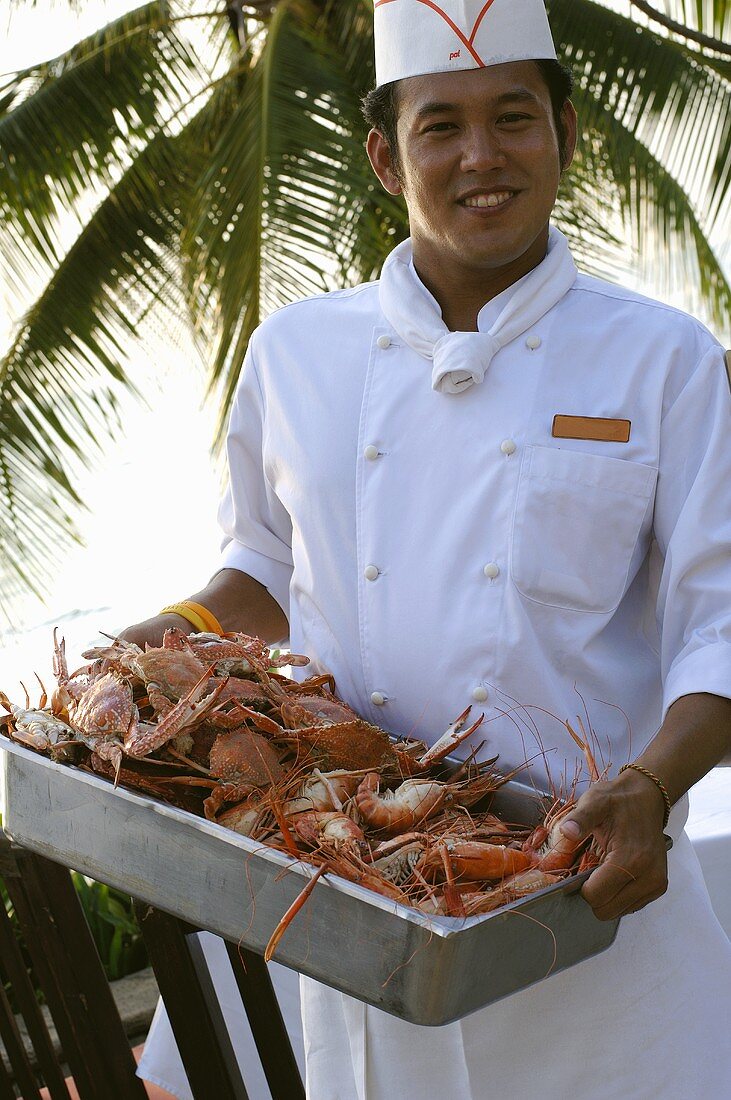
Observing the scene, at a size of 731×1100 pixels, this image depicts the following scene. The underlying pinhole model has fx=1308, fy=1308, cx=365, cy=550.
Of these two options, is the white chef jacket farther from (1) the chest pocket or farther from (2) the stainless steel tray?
(2) the stainless steel tray

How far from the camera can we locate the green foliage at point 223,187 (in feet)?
17.9

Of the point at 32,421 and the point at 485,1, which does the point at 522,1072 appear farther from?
the point at 32,421

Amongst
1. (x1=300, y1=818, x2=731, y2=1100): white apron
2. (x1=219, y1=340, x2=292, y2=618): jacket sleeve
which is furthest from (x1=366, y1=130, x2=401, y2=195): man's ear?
(x1=300, y1=818, x2=731, y2=1100): white apron

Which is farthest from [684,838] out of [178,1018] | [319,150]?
[319,150]

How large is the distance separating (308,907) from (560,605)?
23.3 inches

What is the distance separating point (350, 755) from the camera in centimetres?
167

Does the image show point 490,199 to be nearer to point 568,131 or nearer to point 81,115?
point 568,131

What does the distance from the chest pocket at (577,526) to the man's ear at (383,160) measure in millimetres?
513

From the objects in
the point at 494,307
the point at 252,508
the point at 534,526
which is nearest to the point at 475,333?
the point at 494,307

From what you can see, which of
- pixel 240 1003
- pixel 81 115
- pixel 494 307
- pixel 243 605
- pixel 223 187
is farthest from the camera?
pixel 81 115

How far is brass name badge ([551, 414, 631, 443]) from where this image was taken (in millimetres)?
1755

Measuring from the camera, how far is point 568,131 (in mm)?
1927

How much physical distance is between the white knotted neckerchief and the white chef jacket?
2 cm

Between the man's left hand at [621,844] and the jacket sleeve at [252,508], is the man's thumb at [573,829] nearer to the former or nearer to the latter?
the man's left hand at [621,844]
